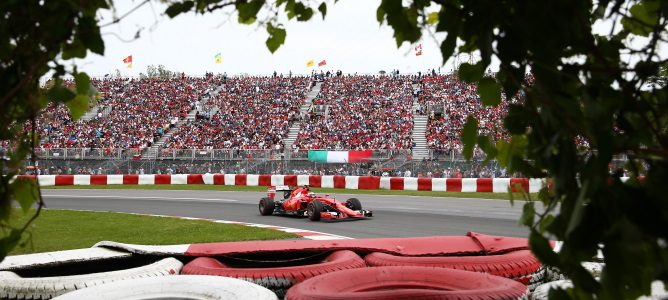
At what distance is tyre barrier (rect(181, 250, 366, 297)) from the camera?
12.0 feet

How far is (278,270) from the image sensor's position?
3.76 m

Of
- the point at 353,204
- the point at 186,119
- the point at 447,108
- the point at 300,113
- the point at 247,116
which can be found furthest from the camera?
the point at 186,119

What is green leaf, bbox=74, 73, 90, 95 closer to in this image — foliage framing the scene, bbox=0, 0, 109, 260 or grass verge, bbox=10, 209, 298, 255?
foliage framing the scene, bbox=0, 0, 109, 260

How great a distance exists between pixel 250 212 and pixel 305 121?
81.8 feet

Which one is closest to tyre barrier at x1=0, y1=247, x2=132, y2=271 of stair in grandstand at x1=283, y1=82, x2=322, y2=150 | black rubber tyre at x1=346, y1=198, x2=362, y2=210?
black rubber tyre at x1=346, y1=198, x2=362, y2=210

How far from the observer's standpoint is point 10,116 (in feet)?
5.31

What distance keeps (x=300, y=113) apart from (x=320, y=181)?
18.3 metres

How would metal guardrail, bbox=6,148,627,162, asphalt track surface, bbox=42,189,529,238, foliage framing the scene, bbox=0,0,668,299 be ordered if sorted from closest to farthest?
foliage framing the scene, bbox=0,0,668,299
asphalt track surface, bbox=42,189,529,238
metal guardrail, bbox=6,148,627,162

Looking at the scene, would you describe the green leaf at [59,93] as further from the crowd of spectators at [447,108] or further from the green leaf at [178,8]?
the crowd of spectators at [447,108]

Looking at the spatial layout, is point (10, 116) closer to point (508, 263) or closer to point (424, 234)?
point (508, 263)

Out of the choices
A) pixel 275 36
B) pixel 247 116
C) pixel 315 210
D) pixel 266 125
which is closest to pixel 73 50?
pixel 275 36

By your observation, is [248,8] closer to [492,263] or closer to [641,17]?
[641,17]

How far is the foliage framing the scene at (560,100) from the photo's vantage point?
1.20 meters

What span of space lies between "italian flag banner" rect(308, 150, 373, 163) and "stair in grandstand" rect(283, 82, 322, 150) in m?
7.01
